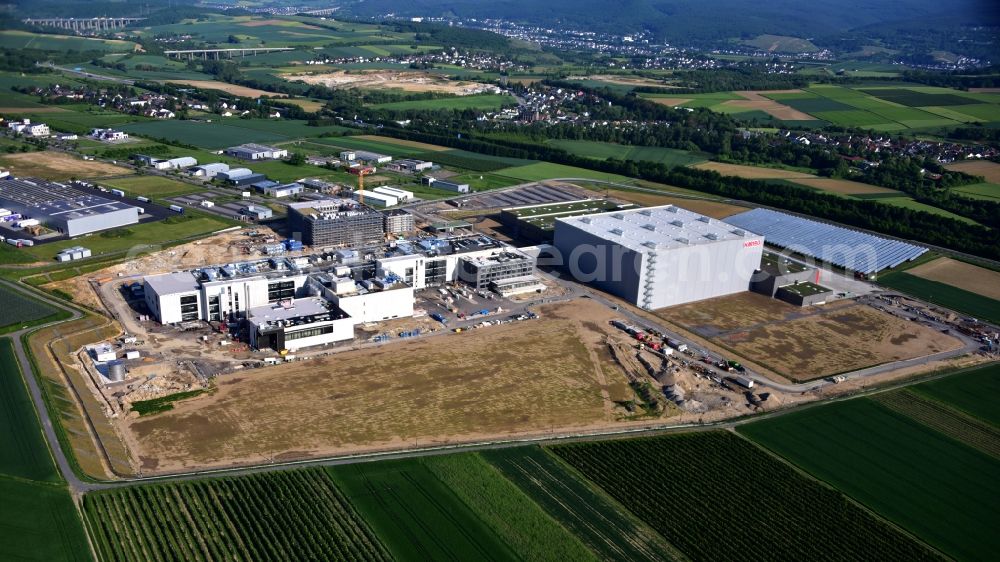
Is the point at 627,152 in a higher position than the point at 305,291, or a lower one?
higher

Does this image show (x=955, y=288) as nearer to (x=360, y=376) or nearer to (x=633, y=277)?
(x=633, y=277)

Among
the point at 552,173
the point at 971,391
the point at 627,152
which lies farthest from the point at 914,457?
the point at 627,152

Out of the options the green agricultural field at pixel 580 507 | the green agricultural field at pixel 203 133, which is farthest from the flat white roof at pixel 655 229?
the green agricultural field at pixel 203 133

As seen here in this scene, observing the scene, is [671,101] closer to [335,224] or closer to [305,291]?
[335,224]

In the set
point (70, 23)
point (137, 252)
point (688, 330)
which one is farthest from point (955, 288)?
point (70, 23)

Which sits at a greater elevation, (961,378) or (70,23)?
(70,23)

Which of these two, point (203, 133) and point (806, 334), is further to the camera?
point (203, 133)

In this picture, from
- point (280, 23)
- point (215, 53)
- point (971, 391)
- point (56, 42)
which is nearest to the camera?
point (971, 391)

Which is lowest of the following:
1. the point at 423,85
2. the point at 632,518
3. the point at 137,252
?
the point at 632,518
